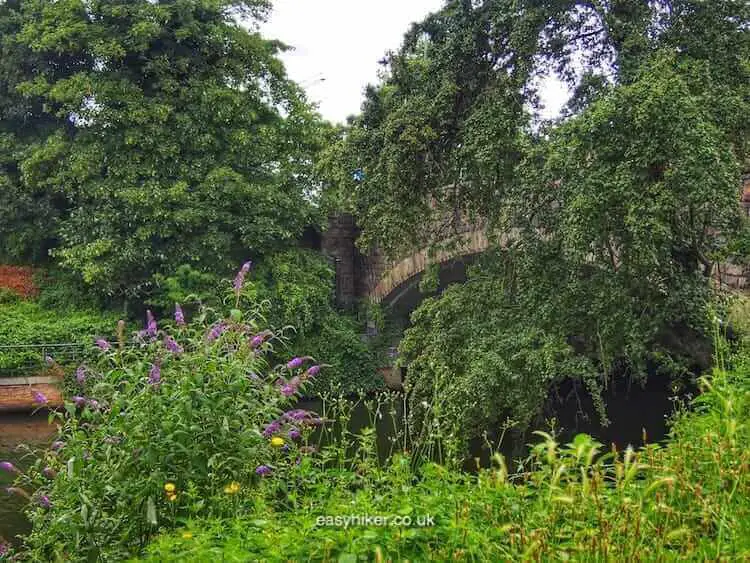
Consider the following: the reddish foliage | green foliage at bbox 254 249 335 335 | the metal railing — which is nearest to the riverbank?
the metal railing

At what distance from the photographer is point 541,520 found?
196cm

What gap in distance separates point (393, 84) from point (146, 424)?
22.1ft

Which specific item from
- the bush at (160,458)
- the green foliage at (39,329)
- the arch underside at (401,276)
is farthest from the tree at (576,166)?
the green foliage at (39,329)

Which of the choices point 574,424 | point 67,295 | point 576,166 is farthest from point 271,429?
point 67,295

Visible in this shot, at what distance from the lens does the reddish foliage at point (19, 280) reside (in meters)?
14.6

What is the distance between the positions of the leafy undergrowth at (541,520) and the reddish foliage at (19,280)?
1378cm

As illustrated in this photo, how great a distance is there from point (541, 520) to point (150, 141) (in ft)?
40.9

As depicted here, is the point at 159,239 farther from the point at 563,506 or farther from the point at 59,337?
the point at 563,506

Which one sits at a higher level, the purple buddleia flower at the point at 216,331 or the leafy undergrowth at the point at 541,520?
the purple buddleia flower at the point at 216,331

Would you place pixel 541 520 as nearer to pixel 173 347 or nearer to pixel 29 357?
pixel 173 347

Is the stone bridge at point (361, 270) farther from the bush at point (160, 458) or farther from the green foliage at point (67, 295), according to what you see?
the bush at point (160, 458)

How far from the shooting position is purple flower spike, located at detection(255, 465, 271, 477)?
281cm

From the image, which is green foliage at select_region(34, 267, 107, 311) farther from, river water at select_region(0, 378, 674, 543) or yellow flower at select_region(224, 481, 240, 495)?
yellow flower at select_region(224, 481, 240, 495)

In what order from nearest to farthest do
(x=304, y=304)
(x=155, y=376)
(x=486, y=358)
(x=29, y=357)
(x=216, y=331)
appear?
(x=155, y=376) < (x=216, y=331) < (x=486, y=358) < (x=29, y=357) < (x=304, y=304)
